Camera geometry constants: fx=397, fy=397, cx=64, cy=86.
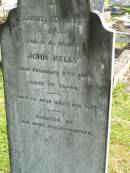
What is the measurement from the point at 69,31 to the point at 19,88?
3.06ft

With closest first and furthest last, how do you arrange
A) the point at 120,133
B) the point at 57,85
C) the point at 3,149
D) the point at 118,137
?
the point at 57,85 → the point at 3,149 → the point at 118,137 → the point at 120,133

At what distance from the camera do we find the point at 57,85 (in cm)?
429

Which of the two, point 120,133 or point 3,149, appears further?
point 120,133

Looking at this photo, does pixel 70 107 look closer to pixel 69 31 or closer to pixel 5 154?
pixel 69 31

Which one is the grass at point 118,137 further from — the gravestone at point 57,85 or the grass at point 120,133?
the gravestone at point 57,85

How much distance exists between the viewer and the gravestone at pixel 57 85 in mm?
3971

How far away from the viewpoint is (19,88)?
14.7 ft

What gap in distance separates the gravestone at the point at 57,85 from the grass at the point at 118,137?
119 cm

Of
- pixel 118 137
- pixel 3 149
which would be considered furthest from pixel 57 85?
pixel 118 137

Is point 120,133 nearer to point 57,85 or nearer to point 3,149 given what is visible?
point 3,149

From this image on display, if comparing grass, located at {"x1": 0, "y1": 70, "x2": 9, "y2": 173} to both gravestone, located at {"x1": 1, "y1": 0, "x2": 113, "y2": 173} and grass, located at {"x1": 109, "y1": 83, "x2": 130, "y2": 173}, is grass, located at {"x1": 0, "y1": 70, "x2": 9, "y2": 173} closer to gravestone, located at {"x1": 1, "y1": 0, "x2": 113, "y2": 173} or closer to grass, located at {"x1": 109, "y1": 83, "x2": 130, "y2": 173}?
gravestone, located at {"x1": 1, "y1": 0, "x2": 113, "y2": 173}

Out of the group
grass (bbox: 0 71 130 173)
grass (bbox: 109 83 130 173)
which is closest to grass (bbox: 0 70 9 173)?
grass (bbox: 0 71 130 173)

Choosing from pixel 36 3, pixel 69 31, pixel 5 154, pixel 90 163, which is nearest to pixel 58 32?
pixel 69 31

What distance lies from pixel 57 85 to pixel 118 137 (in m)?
2.59
